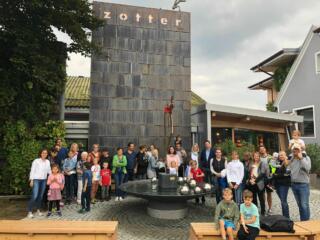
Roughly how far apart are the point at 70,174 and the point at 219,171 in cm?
434

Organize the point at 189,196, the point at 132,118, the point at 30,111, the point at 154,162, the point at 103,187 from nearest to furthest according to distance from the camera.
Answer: the point at 189,196 < the point at 103,187 < the point at 154,162 < the point at 30,111 < the point at 132,118

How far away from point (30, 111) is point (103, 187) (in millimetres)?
3966

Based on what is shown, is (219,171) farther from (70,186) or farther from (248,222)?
(70,186)

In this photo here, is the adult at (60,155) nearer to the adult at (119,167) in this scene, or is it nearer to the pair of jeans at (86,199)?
the pair of jeans at (86,199)

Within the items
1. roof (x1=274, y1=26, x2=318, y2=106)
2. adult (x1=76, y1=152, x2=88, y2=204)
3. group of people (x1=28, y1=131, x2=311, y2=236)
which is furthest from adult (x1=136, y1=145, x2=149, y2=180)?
roof (x1=274, y1=26, x2=318, y2=106)

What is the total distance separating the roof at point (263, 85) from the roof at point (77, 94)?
43.6 feet

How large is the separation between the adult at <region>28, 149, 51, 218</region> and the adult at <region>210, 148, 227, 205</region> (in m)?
4.59

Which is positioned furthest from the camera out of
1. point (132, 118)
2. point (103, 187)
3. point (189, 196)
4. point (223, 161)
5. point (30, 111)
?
point (132, 118)

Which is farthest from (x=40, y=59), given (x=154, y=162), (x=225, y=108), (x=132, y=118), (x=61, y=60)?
(x=225, y=108)

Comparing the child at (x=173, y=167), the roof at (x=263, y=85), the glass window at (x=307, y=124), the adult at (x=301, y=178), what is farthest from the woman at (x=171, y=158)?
the roof at (x=263, y=85)

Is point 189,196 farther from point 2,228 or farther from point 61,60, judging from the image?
point 61,60

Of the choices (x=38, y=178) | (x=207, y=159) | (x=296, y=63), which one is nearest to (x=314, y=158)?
(x=296, y=63)

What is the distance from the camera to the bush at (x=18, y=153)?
964 cm

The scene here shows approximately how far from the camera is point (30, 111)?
34.1 feet
